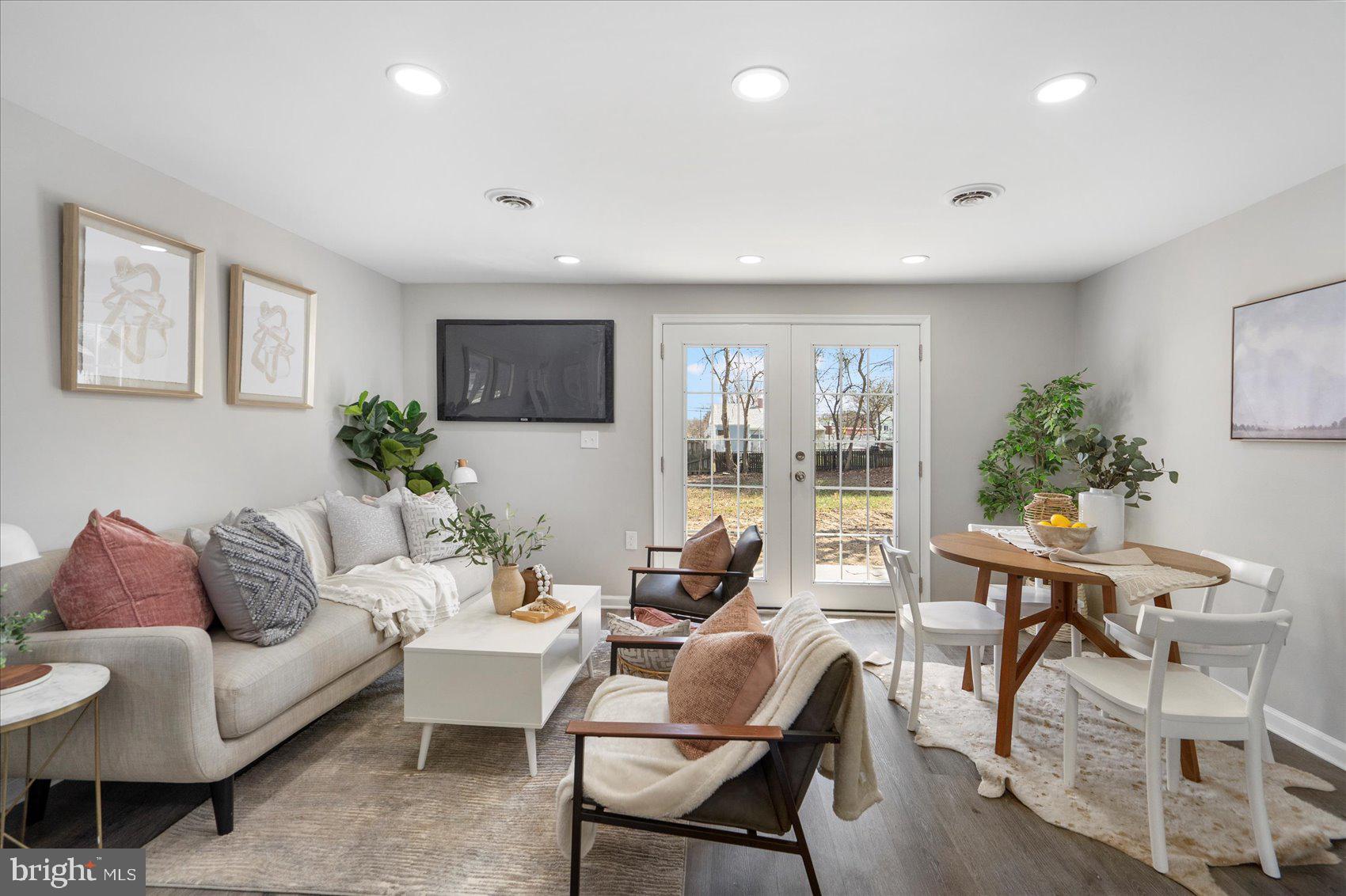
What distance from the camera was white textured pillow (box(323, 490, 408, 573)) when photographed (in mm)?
3221

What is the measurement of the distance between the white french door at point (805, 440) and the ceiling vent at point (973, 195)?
5.29 feet

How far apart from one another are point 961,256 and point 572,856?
143 inches

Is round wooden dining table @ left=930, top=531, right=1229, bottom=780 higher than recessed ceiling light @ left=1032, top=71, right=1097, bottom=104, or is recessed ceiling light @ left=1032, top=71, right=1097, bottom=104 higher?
recessed ceiling light @ left=1032, top=71, right=1097, bottom=104

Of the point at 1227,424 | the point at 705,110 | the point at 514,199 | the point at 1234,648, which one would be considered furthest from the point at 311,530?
the point at 1227,424

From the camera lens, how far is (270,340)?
3.21m

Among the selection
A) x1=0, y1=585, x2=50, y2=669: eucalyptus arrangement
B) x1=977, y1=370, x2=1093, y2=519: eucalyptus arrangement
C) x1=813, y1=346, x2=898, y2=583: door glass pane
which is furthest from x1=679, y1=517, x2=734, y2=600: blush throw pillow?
x1=0, y1=585, x2=50, y2=669: eucalyptus arrangement

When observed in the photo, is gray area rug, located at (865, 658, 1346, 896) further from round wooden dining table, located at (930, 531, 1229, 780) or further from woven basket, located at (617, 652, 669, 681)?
woven basket, located at (617, 652, 669, 681)

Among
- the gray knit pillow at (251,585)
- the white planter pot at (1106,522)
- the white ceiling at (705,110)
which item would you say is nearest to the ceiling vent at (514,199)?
the white ceiling at (705,110)

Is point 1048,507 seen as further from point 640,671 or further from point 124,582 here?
point 124,582

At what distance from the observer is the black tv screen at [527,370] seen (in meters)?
4.46

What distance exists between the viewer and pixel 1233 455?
294 cm

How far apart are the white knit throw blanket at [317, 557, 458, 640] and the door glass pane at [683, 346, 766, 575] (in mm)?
1880

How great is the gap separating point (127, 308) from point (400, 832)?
2218mm

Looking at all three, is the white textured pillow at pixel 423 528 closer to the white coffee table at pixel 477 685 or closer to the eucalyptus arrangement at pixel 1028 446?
the white coffee table at pixel 477 685
